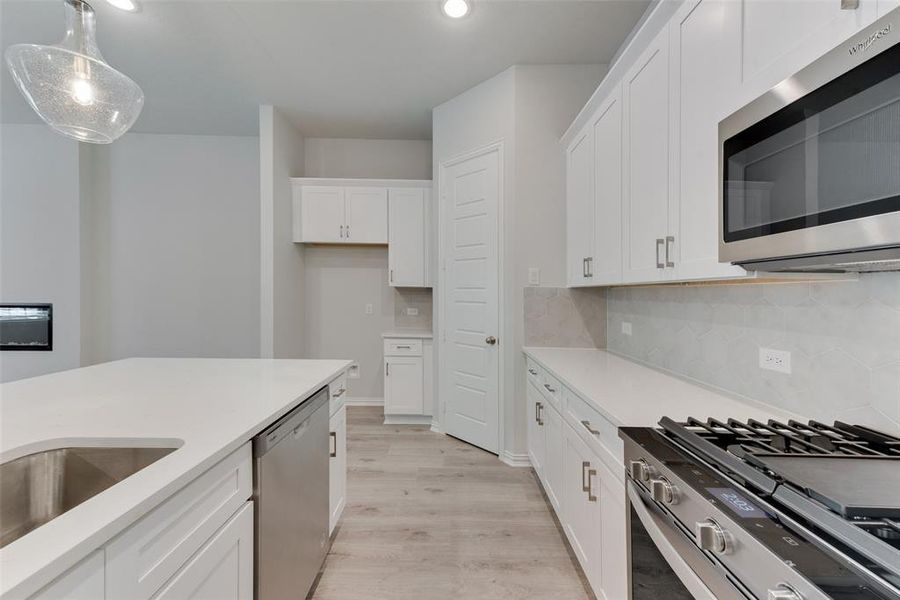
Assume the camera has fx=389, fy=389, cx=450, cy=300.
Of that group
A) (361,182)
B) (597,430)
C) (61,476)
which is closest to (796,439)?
(597,430)

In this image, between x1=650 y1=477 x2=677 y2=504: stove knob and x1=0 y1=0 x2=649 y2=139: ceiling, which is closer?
x1=650 y1=477 x2=677 y2=504: stove knob

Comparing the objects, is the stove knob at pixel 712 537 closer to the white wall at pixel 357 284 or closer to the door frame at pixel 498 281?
the door frame at pixel 498 281

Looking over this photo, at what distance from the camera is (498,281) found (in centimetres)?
305

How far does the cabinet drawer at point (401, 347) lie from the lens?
3930 mm

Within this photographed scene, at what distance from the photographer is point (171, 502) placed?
789 millimetres

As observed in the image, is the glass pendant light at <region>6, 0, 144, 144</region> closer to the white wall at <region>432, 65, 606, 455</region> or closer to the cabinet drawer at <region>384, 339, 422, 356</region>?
the white wall at <region>432, 65, 606, 455</region>

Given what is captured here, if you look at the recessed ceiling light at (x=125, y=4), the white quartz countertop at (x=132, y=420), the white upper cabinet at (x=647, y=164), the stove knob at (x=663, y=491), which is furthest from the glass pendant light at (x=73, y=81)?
the stove knob at (x=663, y=491)

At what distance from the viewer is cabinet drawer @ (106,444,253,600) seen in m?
0.67

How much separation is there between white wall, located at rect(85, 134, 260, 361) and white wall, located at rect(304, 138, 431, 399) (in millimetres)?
723

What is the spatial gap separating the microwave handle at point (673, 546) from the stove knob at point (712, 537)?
6cm

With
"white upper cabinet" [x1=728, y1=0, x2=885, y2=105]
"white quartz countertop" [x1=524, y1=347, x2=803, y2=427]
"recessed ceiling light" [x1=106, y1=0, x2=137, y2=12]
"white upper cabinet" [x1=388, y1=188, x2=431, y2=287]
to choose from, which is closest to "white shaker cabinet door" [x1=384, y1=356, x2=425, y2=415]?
"white upper cabinet" [x1=388, y1=188, x2=431, y2=287]

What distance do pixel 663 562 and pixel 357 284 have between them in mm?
4032

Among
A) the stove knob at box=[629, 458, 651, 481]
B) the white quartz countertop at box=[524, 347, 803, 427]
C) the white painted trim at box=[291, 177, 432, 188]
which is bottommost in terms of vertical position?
the stove knob at box=[629, 458, 651, 481]

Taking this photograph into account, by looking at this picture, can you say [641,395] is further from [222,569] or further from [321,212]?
[321,212]
